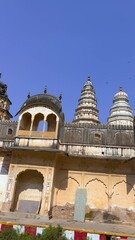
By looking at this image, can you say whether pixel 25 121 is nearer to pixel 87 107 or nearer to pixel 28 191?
pixel 28 191

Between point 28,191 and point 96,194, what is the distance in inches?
176

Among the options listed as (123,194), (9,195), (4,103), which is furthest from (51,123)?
(4,103)

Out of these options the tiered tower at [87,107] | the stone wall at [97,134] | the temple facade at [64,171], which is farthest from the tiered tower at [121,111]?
the temple facade at [64,171]

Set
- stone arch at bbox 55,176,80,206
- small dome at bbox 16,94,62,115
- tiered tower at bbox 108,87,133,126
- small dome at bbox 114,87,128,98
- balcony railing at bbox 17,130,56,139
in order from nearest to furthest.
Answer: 1. stone arch at bbox 55,176,80,206
2. balcony railing at bbox 17,130,56,139
3. small dome at bbox 16,94,62,115
4. tiered tower at bbox 108,87,133,126
5. small dome at bbox 114,87,128,98

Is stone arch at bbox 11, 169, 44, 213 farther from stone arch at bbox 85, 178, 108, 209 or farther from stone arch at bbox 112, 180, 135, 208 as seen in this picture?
stone arch at bbox 112, 180, 135, 208

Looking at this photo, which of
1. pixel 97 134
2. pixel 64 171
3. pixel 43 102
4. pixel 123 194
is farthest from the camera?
pixel 97 134

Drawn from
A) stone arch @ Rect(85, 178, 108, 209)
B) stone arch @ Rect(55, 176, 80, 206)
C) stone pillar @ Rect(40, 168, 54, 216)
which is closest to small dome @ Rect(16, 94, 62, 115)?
stone pillar @ Rect(40, 168, 54, 216)

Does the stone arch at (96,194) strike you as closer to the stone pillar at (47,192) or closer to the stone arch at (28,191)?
the stone pillar at (47,192)

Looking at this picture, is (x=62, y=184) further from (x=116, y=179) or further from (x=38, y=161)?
(x=116, y=179)

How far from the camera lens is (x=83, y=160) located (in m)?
15.2

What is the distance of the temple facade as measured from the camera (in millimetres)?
13766

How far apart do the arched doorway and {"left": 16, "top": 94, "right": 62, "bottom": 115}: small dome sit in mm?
4600

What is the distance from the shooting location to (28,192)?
47.4 ft

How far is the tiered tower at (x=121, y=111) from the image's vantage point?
26422 mm
